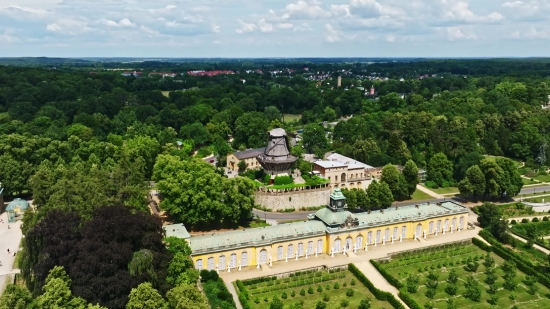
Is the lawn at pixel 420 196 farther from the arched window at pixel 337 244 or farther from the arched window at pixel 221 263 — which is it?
the arched window at pixel 221 263

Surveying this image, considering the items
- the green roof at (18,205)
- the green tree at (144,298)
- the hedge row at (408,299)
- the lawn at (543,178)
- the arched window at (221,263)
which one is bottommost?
the lawn at (543,178)

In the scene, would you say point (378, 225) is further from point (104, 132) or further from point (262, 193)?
point (104, 132)

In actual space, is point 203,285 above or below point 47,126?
below

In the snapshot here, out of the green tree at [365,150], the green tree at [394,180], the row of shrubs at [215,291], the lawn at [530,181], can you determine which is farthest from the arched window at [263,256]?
the lawn at [530,181]

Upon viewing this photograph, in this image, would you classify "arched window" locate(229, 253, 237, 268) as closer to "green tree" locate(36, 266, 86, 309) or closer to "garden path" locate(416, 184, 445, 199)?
"green tree" locate(36, 266, 86, 309)

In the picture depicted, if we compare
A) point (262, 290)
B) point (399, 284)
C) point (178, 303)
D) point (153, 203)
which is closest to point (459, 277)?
point (399, 284)

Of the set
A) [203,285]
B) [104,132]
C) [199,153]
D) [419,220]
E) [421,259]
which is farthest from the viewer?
[104,132]

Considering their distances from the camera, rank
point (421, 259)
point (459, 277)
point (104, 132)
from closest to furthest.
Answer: point (459, 277) < point (421, 259) < point (104, 132)

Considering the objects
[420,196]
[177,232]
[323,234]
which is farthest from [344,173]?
[177,232]
